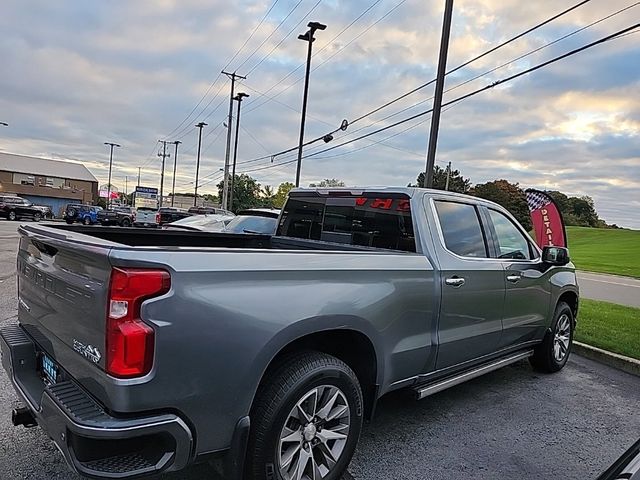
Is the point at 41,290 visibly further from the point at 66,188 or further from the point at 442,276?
the point at 66,188

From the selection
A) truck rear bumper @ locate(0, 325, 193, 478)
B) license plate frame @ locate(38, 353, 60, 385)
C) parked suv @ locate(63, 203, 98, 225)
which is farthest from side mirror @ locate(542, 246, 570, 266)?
parked suv @ locate(63, 203, 98, 225)

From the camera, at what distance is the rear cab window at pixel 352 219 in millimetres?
3832

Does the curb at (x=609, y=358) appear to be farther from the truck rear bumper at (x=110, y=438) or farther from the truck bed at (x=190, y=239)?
the truck rear bumper at (x=110, y=438)

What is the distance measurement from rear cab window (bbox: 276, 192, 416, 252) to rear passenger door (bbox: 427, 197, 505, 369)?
26cm

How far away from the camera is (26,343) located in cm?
283

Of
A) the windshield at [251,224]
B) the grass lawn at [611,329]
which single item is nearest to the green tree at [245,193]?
the windshield at [251,224]

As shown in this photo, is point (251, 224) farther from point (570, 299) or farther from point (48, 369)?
point (48, 369)

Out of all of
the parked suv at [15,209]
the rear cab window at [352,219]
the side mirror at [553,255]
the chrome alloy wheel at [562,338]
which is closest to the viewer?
the rear cab window at [352,219]

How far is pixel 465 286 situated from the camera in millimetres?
3770

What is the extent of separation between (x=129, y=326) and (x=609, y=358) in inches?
237

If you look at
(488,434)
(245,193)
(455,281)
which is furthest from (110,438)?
(245,193)

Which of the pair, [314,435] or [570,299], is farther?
[570,299]

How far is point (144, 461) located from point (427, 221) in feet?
8.29

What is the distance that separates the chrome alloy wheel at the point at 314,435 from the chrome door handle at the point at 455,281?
49.5 inches
